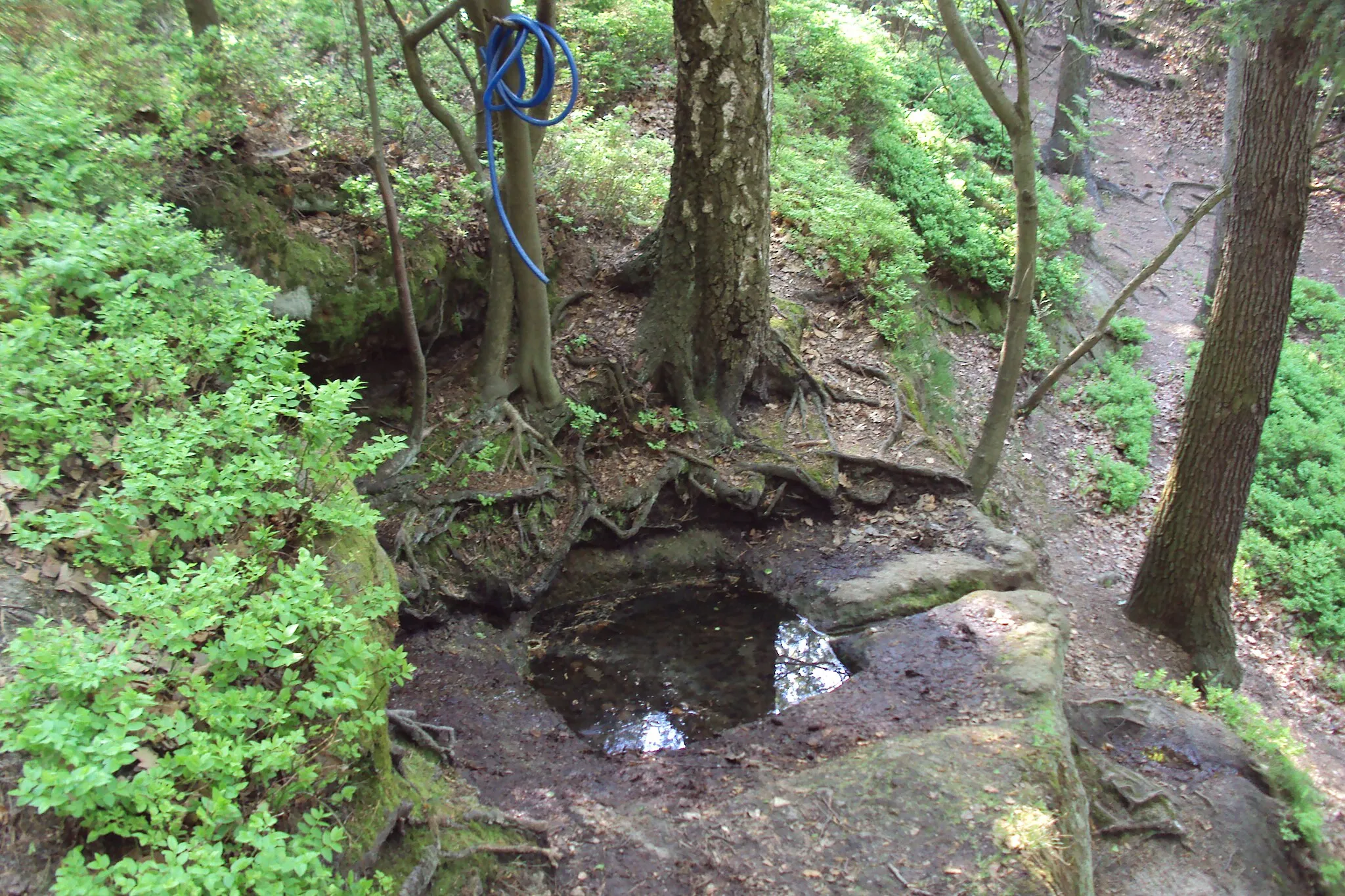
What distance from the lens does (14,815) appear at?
221 cm

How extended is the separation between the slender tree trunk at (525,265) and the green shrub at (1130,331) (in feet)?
34.9

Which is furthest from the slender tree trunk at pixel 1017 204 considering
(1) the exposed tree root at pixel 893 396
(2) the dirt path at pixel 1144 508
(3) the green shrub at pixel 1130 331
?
(3) the green shrub at pixel 1130 331

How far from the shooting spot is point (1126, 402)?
38.3ft

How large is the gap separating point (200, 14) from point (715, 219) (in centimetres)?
444

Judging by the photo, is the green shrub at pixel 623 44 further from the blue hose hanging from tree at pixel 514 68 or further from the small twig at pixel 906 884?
the small twig at pixel 906 884

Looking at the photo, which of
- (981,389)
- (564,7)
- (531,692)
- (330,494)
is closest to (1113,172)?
(981,389)

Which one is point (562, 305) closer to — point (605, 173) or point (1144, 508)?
point (605, 173)

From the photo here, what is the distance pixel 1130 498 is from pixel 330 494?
32.3ft

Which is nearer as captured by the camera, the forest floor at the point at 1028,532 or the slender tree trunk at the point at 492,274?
the forest floor at the point at 1028,532

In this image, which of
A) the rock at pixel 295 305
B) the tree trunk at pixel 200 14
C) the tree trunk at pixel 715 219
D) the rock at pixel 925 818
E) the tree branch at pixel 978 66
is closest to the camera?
the rock at pixel 925 818

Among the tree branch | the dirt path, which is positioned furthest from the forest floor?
the tree branch

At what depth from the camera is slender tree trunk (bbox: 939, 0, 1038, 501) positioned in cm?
605

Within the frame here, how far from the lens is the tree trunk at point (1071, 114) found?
16516 millimetres

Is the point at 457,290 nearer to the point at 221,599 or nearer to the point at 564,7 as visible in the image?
the point at 221,599
